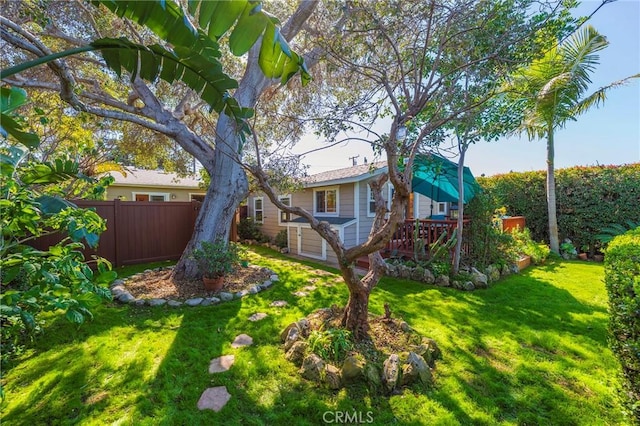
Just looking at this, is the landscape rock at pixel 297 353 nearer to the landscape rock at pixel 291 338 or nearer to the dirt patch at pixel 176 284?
the landscape rock at pixel 291 338

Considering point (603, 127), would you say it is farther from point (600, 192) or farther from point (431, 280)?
point (431, 280)

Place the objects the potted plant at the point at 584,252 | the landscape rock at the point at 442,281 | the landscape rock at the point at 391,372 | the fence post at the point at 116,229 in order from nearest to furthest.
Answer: the landscape rock at the point at 391,372
the landscape rock at the point at 442,281
the fence post at the point at 116,229
the potted plant at the point at 584,252

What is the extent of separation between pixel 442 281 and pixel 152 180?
15.0m

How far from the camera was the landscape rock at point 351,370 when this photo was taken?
9.37 ft

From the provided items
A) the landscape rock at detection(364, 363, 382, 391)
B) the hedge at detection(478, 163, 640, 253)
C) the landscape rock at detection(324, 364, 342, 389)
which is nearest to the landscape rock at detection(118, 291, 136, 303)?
the landscape rock at detection(324, 364, 342, 389)

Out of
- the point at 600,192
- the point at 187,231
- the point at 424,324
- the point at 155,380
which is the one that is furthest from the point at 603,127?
the point at 187,231

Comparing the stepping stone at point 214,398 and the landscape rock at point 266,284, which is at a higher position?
the landscape rock at point 266,284

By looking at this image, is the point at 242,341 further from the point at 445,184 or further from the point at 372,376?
the point at 445,184

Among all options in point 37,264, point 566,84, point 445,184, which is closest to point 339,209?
point 445,184

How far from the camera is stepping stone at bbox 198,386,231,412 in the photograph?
258cm

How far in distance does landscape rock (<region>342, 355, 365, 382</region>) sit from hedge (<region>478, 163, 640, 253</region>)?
6339 millimetres

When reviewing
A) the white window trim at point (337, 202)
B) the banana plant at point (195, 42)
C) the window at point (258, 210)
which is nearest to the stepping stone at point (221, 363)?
the banana plant at point (195, 42)

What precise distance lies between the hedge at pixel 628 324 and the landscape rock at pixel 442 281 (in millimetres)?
3576

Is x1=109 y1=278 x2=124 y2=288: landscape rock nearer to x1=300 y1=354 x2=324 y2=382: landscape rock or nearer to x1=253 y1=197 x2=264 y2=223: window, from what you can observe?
x1=300 y1=354 x2=324 y2=382: landscape rock
